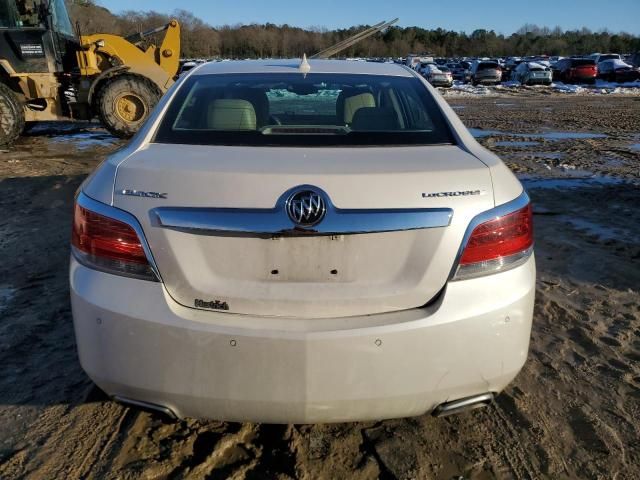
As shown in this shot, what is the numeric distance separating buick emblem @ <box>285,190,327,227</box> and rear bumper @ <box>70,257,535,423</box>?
0.35 metres

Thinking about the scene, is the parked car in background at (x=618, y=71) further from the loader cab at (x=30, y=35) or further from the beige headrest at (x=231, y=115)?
the beige headrest at (x=231, y=115)

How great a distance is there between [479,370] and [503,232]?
0.51m

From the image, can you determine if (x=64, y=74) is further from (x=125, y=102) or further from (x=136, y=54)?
(x=136, y=54)

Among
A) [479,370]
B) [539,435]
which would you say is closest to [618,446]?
[539,435]

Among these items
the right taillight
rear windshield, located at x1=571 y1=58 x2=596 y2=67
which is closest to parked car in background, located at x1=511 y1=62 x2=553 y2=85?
rear windshield, located at x1=571 y1=58 x2=596 y2=67

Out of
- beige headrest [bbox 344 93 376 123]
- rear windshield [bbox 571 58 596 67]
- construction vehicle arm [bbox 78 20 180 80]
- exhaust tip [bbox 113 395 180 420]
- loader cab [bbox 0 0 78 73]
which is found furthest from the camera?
rear windshield [bbox 571 58 596 67]

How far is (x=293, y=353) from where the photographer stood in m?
1.83

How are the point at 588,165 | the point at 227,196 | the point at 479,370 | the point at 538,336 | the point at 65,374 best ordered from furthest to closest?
the point at 588,165 < the point at 538,336 < the point at 65,374 < the point at 479,370 < the point at 227,196

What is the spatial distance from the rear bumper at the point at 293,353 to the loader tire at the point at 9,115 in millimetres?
10012

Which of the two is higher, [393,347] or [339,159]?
[339,159]

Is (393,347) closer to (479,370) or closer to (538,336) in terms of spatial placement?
(479,370)

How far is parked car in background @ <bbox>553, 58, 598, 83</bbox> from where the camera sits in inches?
1367

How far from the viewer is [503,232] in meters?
1.98

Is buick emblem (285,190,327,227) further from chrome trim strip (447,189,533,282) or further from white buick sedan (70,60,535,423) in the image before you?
chrome trim strip (447,189,533,282)
